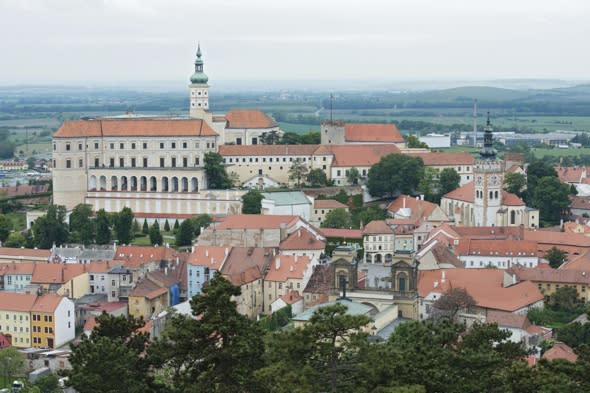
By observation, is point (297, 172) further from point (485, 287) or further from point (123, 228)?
point (485, 287)

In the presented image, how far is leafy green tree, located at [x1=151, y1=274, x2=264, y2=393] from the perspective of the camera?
83.6 feet

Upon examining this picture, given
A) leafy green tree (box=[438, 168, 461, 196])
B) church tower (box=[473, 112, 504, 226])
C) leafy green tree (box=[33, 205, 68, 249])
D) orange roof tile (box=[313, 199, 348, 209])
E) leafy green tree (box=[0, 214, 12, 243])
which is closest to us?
leafy green tree (box=[33, 205, 68, 249])

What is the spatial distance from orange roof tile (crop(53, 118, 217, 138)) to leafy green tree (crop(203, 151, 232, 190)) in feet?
12.7

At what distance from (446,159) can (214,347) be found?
184 feet

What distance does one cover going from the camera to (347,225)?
6756cm

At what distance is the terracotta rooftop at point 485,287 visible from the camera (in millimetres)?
49281

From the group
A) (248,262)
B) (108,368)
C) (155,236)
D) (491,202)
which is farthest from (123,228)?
(108,368)

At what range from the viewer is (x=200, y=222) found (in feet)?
226

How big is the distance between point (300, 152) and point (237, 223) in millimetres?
17966

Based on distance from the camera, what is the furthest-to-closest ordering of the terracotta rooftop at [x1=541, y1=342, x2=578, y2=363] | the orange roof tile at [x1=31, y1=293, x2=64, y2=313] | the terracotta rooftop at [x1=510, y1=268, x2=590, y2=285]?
the terracotta rooftop at [x1=510, y1=268, x2=590, y2=285], the orange roof tile at [x1=31, y1=293, x2=64, y2=313], the terracotta rooftop at [x1=541, y1=342, x2=578, y2=363]

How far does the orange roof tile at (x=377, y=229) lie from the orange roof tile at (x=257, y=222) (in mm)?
3833

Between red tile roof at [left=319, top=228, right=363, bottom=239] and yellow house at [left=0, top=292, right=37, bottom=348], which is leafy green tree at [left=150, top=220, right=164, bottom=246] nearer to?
red tile roof at [left=319, top=228, right=363, bottom=239]

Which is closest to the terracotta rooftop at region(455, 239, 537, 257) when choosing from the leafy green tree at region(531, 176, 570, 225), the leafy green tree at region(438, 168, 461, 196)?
the leafy green tree at region(531, 176, 570, 225)

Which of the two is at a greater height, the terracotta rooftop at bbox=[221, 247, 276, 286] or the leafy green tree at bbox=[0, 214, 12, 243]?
the terracotta rooftop at bbox=[221, 247, 276, 286]
